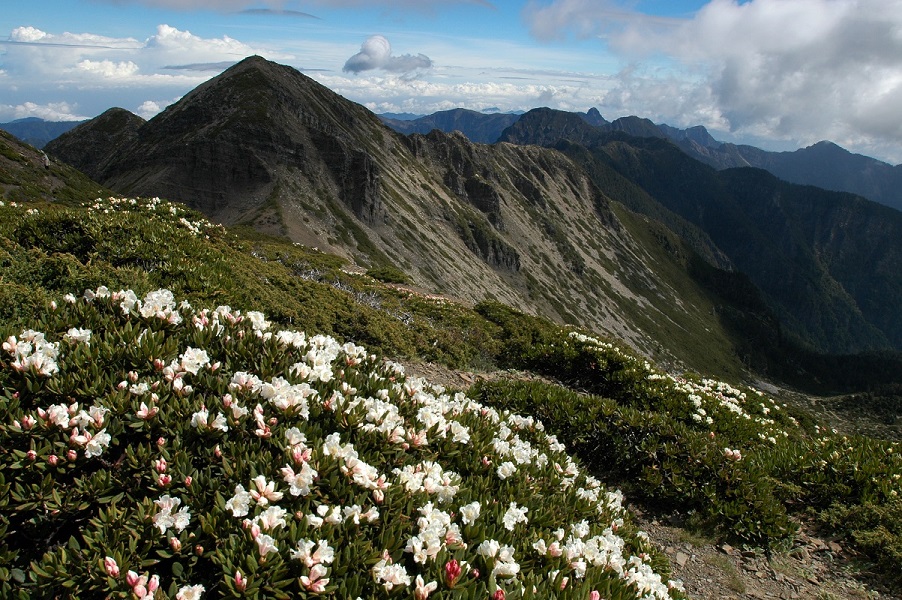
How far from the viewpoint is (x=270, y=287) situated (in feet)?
46.6

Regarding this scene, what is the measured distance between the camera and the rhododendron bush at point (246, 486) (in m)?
3.57

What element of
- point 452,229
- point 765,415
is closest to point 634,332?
point 452,229

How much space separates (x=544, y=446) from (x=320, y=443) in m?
4.05

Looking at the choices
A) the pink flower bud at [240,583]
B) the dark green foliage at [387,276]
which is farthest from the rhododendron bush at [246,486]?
the dark green foliage at [387,276]

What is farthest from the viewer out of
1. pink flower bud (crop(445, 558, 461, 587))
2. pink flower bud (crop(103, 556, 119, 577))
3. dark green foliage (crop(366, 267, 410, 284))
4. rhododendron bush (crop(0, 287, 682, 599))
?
dark green foliage (crop(366, 267, 410, 284))

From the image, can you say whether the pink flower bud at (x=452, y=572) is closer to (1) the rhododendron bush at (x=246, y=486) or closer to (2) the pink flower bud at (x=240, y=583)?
(1) the rhododendron bush at (x=246, y=486)

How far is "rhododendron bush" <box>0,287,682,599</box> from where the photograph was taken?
3574 millimetres

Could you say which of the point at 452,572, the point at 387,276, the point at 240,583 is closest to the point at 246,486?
the point at 240,583

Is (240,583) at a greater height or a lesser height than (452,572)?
greater

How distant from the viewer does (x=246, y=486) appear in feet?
13.6

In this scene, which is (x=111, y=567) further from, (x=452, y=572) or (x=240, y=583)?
(x=452, y=572)

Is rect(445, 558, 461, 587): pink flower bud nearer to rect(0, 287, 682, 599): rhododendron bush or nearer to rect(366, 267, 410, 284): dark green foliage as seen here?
rect(0, 287, 682, 599): rhododendron bush

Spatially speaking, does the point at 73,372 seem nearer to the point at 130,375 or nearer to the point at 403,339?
the point at 130,375

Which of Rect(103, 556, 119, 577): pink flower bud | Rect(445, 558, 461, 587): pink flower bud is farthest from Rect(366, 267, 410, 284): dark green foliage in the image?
Rect(103, 556, 119, 577): pink flower bud
